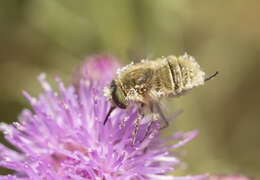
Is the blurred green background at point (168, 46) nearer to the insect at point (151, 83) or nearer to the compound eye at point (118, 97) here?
the insect at point (151, 83)

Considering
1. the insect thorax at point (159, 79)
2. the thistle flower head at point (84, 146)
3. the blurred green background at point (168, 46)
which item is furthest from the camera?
the blurred green background at point (168, 46)

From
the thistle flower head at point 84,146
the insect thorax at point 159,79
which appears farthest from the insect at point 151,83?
the thistle flower head at point 84,146

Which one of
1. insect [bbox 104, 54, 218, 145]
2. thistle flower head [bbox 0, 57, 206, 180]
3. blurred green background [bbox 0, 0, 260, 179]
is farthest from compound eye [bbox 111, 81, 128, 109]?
blurred green background [bbox 0, 0, 260, 179]

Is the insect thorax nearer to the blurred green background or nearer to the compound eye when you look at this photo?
the compound eye

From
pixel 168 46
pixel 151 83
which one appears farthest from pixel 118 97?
pixel 168 46

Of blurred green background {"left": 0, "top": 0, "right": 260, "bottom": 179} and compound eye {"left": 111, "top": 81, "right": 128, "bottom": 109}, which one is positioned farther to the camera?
blurred green background {"left": 0, "top": 0, "right": 260, "bottom": 179}

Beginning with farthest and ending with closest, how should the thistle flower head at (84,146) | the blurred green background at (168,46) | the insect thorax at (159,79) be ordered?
the blurred green background at (168,46), the thistle flower head at (84,146), the insect thorax at (159,79)

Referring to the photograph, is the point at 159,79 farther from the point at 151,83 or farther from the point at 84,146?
the point at 84,146
